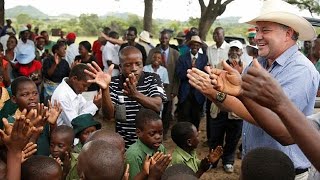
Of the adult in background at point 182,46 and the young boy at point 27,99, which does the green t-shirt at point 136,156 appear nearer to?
the young boy at point 27,99

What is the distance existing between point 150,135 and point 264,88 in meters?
1.83

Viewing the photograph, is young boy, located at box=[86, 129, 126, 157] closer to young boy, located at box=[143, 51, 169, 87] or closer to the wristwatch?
the wristwatch

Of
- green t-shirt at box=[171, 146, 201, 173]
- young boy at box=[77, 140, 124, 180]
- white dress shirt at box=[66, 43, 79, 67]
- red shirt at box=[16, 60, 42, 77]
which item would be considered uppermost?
young boy at box=[77, 140, 124, 180]

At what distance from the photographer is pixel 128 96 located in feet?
11.6

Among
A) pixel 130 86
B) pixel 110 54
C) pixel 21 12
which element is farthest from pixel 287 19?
pixel 21 12

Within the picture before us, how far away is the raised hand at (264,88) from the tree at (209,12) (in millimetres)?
13360

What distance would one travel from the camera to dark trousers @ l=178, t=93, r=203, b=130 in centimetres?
697

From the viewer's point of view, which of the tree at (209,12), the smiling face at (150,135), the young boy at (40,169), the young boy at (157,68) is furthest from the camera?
the tree at (209,12)

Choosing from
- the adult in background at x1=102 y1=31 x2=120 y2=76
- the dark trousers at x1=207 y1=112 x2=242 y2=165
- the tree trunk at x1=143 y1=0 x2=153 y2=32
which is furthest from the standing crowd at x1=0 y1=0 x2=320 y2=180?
the tree trunk at x1=143 y1=0 x2=153 y2=32

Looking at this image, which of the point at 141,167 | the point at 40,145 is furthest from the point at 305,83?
the point at 40,145

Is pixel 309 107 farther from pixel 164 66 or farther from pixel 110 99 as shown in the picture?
pixel 164 66

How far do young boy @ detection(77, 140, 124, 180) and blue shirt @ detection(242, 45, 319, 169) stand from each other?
3.23 feet

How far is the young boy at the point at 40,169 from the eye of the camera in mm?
2559

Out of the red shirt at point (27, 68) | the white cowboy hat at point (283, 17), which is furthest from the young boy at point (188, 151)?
the red shirt at point (27, 68)
